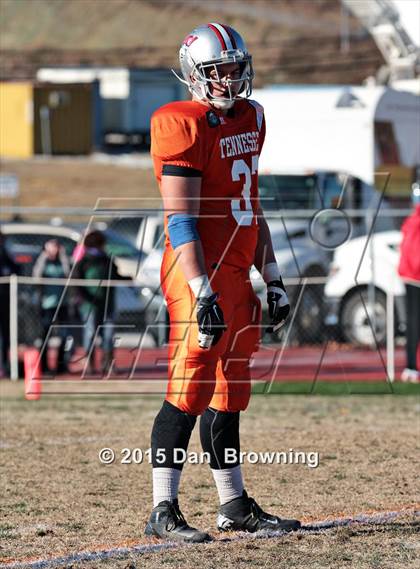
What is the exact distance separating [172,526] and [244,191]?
4.41 feet

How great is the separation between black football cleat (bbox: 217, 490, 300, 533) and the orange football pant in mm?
387

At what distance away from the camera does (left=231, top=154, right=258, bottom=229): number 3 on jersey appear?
520 cm

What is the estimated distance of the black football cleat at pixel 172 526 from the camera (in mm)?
5148

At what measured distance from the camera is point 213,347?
5.10m

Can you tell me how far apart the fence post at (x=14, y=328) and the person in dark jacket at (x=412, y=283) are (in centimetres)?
360

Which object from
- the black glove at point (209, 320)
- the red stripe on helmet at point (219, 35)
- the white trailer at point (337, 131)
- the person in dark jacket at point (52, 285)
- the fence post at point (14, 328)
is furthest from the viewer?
the white trailer at point (337, 131)

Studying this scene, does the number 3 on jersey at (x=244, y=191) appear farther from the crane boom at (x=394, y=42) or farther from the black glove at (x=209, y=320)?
the crane boom at (x=394, y=42)

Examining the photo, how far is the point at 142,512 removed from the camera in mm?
5922

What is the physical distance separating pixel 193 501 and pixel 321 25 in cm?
7820

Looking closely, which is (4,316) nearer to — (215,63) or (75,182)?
(215,63)

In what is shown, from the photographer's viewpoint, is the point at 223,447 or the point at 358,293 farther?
the point at 358,293

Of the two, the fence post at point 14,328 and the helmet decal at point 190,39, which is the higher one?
the helmet decal at point 190,39

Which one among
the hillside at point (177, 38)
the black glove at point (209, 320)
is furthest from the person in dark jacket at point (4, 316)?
the hillside at point (177, 38)

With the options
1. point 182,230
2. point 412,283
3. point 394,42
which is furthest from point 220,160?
point 394,42
